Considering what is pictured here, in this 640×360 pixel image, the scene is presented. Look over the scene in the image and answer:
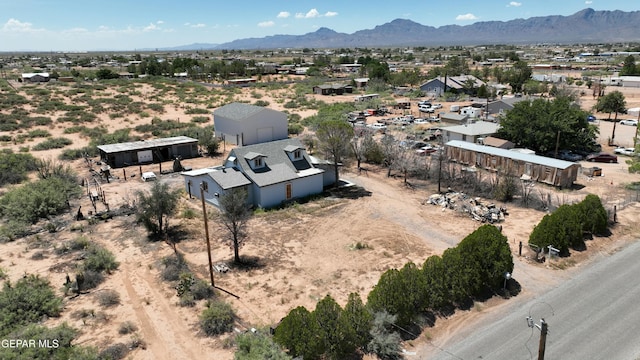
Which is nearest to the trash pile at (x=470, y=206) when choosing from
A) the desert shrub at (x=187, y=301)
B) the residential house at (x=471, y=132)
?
the residential house at (x=471, y=132)

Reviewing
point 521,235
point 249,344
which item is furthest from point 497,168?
point 249,344

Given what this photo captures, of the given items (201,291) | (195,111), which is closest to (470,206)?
(201,291)

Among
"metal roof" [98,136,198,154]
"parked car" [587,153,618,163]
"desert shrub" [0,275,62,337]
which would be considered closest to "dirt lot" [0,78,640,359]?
"desert shrub" [0,275,62,337]

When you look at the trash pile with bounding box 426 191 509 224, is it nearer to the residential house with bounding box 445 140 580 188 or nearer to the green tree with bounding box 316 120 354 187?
the residential house with bounding box 445 140 580 188

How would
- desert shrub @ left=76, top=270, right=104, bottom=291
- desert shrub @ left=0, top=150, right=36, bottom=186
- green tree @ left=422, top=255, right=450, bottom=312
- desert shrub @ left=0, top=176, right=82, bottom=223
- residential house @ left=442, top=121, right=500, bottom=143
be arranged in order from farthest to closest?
residential house @ left=442, top=121, right=500, bottom=143
desert shrub @ left=0, top=150, right=36, bottom=186
desert shrub @ left=0, top=176, right=82, bottom=223
desert shrub @ left=76, top=270, right=104, bottom=291
green tree @ left=422, top=255, right=450, bottom=312

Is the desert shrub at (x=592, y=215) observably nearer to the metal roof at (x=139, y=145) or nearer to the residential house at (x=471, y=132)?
the residential house at (x=471, y=132)

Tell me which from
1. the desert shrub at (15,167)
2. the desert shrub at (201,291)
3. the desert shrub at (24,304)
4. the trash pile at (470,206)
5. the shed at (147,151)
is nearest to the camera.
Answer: the desert shrub at (24,304)
